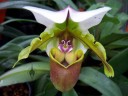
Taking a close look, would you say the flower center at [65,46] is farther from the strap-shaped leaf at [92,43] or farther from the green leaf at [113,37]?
the green leaf at [113,37]

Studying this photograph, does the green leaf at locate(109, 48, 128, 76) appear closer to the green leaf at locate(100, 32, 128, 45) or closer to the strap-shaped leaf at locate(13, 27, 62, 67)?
the green leaf at locate(100, 32, 128, 45)

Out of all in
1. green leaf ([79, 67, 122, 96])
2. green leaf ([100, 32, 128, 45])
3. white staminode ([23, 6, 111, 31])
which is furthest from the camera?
green leaf ([100, 32, 128, 45])

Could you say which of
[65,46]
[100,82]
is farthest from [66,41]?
[100,82]

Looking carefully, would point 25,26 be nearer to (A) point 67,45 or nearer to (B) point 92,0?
(B) point 92,0

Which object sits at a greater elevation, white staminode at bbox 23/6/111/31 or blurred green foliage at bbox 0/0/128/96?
white staminode at bbox 23/6/111/31

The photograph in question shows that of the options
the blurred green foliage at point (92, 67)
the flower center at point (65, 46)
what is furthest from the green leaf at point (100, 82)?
the flower center at point (65, 46)

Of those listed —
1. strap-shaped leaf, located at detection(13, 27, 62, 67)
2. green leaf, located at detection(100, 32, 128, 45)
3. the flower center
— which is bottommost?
green leaf, located at detection(100, 32, 128, 45)

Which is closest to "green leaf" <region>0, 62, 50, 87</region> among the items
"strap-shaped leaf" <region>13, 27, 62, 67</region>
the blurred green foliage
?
the blurred green foliage

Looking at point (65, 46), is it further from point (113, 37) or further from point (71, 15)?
point (113, 37)

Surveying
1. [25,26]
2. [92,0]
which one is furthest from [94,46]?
[25,26]
